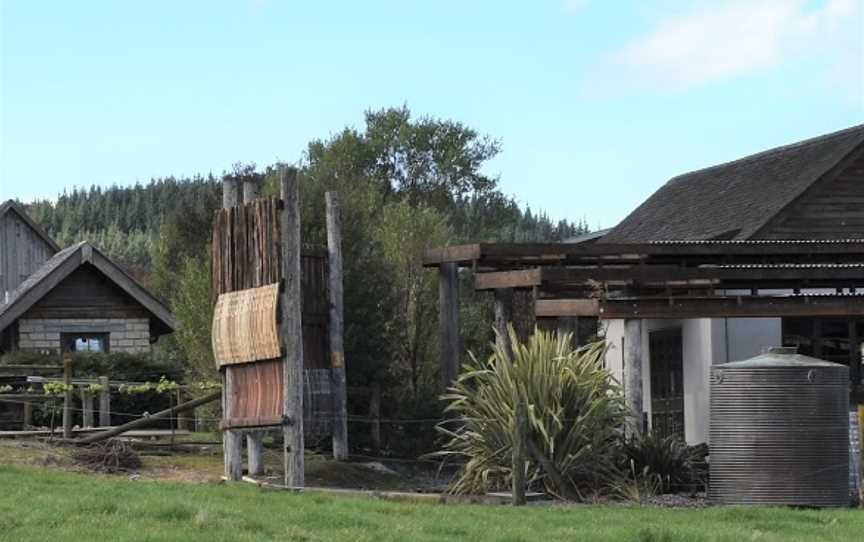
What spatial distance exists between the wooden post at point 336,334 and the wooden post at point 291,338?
385 centimetres

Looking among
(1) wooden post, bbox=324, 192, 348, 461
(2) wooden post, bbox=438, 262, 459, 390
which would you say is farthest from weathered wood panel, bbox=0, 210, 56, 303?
(2) wooden post, bbox=438, 262, 459, 390

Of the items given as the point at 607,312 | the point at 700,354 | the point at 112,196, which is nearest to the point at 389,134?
the point at 112,196

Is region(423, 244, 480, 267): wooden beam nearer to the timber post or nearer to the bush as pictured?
the timber post

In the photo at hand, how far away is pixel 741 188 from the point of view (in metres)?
28.5

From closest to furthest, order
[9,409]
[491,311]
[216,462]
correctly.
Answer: [216,462], [9,409], [491,311]

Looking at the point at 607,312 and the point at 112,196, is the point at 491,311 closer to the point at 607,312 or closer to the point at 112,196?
the point at 607,312

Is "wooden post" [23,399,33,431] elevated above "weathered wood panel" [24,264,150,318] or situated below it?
below

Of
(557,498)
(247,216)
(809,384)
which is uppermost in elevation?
(247,216)

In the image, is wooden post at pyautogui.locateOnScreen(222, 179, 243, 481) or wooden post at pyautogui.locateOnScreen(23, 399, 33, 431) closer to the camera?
wooden post at pyautogui.locateOnScreen(222, 179, 243, 481)

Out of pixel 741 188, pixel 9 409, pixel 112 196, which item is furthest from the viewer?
pixel 112 196

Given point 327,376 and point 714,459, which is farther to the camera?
point 327,376

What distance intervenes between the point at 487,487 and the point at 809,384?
3.53 metres

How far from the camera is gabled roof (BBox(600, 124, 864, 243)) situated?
2580 cm

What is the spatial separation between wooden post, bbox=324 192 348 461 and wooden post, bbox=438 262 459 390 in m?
1.41
